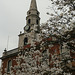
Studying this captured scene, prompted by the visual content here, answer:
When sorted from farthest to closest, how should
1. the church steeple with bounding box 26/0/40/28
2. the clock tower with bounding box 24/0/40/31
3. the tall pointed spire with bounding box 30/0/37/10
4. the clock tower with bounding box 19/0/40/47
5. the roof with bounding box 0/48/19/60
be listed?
the tall pointed spire with bounding box 30/0/37/10, the church steeple with bounding box 26/0/40/28, the clock tower with bounding box 24/0/40/31, the clock tower with bounding box 19/0/40/47, the roof with bounding box 0/48/19/60

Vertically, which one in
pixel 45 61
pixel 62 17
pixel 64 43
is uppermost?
pixel 62 17

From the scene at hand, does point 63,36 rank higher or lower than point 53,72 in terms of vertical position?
higher

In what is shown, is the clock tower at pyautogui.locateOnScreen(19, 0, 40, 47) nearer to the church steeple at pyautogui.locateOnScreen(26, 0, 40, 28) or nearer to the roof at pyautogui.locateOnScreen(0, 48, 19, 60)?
the church steeple at pyautogui.locateOnScreen(26, 0, 40, 28)

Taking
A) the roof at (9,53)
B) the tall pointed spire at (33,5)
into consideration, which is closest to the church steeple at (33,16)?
the tall pointed spire at (33,5)

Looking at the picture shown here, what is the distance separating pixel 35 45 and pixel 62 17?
113 inches

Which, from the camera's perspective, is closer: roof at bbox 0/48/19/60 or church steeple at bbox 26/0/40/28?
roof at bbox 0/48/19/60

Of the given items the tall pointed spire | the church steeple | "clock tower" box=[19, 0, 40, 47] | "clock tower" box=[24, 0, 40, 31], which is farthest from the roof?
the tall pointed spire

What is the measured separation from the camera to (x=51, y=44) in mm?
11953

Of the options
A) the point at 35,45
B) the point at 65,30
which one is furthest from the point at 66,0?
the point at 35,45

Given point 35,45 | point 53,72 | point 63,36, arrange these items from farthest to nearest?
1. point 35,45
2. point 63,36
3. point 53,72

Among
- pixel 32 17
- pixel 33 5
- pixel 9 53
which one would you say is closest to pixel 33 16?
pixel 32 17

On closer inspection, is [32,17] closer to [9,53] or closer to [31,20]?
[31,20]

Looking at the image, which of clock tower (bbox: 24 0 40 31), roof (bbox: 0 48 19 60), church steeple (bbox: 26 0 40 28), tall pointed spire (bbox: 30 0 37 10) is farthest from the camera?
tall pointed spire (bbox: 30 0 37 10)

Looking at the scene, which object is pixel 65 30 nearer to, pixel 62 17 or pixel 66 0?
pixel 62 17
